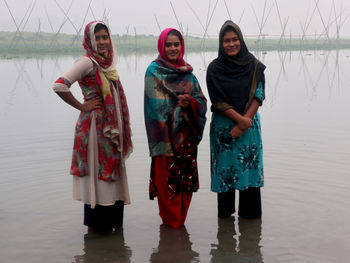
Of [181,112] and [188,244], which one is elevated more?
[181,112]

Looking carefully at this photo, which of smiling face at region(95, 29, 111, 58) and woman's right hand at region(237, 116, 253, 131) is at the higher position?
smiling face at region(95, 29, 111, 58)

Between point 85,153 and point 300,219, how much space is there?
59.6 inches

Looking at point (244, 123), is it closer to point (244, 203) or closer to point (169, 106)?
point (169, 106)

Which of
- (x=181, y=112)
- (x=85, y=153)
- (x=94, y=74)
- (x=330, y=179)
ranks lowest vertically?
(x=330, y=179)

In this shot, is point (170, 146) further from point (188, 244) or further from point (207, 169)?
point (207, 169)

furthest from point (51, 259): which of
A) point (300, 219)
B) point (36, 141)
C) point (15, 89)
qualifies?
point (15, 89)

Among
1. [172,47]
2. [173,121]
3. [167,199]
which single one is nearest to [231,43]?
[172,47]

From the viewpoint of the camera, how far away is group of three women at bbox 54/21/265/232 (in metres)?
3.00

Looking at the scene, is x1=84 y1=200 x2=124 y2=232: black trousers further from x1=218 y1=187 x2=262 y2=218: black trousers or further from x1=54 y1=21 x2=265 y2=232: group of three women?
x1=218 y1=187 x2=262 y2=218: black trousers

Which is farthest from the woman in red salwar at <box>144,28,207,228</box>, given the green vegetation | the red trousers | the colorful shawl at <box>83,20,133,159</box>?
the green vegetation

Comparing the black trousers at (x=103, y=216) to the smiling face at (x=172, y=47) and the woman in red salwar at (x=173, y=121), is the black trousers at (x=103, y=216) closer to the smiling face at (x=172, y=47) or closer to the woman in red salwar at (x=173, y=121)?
the woman in red salwar at (x=173, y=121)

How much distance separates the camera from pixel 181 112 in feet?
10.2

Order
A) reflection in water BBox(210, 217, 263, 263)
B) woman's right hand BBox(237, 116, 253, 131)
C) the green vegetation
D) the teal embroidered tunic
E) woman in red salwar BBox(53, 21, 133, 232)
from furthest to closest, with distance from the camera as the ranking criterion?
the green vegetation < the teal embroidered tunic < woman's right hand BBox(237, 116, 253, 131) < woman in red salwar BBox(53, 21, 133, 232) < reflection in water BBox(210, 217, 263, 263)

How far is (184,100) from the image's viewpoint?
3.05 metres
